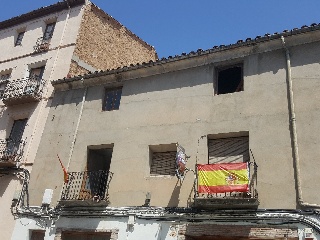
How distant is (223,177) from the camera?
10.5 metres

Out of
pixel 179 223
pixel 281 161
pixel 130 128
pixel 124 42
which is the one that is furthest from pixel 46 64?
pixel 281 161

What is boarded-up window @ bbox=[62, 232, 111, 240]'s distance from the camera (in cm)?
1240

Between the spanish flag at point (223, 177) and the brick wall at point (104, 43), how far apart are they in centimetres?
1006

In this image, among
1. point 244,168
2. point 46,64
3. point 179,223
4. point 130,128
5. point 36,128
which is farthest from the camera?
point 46,64

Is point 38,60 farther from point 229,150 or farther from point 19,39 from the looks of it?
point 229,150

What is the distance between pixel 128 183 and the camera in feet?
41.8

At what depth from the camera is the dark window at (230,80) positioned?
1288cm

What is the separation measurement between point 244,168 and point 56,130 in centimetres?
912

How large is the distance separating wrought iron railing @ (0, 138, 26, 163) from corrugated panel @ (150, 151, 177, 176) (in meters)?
6.62

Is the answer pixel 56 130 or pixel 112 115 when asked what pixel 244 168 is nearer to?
pixel 112 115

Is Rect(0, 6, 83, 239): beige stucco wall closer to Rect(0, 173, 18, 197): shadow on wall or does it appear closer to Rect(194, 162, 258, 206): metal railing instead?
Rect(0, 173, 18, 197): shadow on wall

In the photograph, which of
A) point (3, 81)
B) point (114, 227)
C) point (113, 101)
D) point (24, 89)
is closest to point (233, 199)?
point (114, 227)

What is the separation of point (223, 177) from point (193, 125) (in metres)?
2.67

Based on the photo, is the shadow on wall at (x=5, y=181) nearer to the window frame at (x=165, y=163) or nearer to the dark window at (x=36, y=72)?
the dark window at (x=36, y=72)
